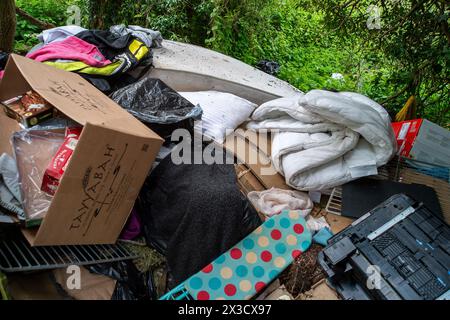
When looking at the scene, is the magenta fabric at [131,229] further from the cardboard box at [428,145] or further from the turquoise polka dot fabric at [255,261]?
the cardboard box at [428,145]

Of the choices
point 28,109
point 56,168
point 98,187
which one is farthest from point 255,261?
point 28,109

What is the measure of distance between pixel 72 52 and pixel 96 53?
0.47 feet

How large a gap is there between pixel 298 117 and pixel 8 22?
7.38 feet

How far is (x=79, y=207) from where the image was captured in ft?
4.37

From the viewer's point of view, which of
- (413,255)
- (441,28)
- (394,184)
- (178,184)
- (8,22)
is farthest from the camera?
(441,28)

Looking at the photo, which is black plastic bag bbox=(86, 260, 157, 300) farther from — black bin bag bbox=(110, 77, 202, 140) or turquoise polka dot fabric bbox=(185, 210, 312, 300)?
black bin bag bbox=(110, 77, 202, 140)

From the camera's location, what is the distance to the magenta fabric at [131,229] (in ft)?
5.43

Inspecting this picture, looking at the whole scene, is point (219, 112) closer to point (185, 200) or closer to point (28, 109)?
point (185, 200)

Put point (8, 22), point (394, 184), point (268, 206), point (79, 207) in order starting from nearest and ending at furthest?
1. point (79, 207)
2. point (268, 206)
3. point (394, 184)
4. point (8, 22)

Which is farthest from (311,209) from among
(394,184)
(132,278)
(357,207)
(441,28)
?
(441,28)

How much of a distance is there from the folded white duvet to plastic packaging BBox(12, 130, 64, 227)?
1.18 metres

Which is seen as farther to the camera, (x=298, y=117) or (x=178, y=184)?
(x=298, y=117)

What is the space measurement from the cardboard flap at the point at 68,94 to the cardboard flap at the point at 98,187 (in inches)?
2.8
